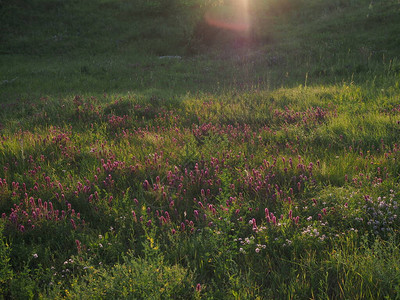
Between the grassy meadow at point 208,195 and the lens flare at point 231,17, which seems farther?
the lens flare at point 231,17

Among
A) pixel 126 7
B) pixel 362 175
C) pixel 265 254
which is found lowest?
pixel 265 254

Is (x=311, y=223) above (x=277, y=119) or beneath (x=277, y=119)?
beneath

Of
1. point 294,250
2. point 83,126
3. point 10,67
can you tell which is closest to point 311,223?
point 294,250

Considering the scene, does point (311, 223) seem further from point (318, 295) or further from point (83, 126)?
point (83, 126)

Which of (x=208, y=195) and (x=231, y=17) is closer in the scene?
(x=208, y=195)

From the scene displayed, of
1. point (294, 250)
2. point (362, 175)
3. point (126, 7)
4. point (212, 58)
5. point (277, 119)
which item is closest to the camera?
point (294, 250)

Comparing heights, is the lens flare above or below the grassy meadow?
above

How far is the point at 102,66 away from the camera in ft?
53.2

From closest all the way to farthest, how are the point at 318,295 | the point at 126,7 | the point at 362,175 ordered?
the point at 318,295 < the point at 362,175 < the point at 126,7

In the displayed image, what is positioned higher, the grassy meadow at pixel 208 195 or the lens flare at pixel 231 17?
the lens flare at pixel 231 17

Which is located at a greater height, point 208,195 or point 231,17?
point 231,17

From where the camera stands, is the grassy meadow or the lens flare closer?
the grassy meadow

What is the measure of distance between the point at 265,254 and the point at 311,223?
637mm

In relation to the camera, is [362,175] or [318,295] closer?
[318,295]
